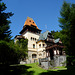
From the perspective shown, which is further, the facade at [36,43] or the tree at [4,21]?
the facade at [36,43]

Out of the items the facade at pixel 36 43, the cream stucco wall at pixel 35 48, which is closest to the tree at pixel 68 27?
the facade at pixel 36 43

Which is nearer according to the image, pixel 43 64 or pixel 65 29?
pixel 65 29

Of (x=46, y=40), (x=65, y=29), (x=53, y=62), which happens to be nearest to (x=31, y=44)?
(x=46, y=40)

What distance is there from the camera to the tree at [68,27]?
12542 millimetres

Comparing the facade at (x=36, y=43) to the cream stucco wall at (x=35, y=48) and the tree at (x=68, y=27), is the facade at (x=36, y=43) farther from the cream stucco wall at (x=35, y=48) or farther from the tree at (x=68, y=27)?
the tree at (x=68, y=27)

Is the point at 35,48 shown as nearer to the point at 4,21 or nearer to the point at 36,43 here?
the point at 36,43

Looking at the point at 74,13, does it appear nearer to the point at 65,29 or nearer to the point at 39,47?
the point at 65,29

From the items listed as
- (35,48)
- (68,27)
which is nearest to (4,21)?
(68,27)

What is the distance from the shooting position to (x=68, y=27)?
14.4 m

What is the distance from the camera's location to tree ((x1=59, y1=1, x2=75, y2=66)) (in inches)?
494

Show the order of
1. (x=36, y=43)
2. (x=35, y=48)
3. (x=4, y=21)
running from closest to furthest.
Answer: (x=4, y=21)
(x=35, y=48)
(x=36, y=43)

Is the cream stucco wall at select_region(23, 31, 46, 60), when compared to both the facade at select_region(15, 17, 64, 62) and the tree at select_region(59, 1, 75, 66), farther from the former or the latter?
the tree at select_region(59, 1, 75, 66)

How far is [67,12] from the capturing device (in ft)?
49.0

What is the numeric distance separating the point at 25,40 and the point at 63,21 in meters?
17.3
